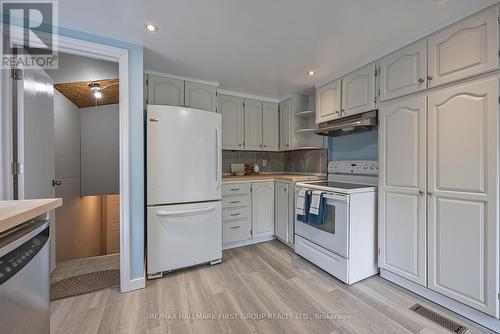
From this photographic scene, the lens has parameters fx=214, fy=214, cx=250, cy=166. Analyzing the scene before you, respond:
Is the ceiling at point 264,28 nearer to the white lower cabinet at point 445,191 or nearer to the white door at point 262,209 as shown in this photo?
the white lower cabinet at point 445,191

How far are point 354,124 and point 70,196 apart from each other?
11.7 feet

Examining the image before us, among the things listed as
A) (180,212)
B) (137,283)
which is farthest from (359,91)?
(137,283)

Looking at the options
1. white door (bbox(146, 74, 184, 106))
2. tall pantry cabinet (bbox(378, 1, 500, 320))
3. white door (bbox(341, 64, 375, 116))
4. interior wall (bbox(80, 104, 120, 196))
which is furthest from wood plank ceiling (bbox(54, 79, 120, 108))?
tall pantry cabinet (bbox(378, 1, 500, 320))

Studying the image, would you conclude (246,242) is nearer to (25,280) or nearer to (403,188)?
(403,188)

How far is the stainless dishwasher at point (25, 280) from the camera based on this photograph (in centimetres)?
65

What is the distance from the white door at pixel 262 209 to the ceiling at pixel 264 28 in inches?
60.4

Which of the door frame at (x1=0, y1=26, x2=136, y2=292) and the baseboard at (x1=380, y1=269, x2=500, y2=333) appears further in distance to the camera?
the door frame at (x1=0, y1=26, x2=136, y2=292)

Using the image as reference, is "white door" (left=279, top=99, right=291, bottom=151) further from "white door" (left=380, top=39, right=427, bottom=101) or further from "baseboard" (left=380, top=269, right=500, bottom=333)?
"baseboard" (left=380, top=269, right=500, bottom=333)

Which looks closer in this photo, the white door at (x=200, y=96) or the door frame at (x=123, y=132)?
the door frame at (x=123, y=132)

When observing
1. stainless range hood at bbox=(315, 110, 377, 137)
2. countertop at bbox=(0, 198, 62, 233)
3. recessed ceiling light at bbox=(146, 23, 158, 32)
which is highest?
recessed ceiling light at bbox=(146, 23, 158, 32)

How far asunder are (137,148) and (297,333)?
1906mm

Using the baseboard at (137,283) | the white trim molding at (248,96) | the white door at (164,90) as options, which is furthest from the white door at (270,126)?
the baseboard at (137,283)

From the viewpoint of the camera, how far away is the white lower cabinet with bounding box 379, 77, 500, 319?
1.43 m

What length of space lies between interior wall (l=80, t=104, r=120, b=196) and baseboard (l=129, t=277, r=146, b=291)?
70.4 inches
